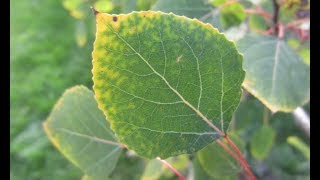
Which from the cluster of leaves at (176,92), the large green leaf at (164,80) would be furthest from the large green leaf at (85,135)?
the large green leaf at (164,80)

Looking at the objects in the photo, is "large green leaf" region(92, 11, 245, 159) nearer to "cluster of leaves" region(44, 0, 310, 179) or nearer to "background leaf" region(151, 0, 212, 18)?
"cluster of leaves" region(44, 0, 310, 179)

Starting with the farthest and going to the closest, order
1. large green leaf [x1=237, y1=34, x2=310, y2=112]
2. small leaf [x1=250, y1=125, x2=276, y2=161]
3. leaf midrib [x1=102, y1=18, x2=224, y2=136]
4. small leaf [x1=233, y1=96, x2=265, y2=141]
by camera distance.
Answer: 1. small leaf [x1=233, y1=96, x2=265, y2=141]
2. small leaf [x1=250, y1=125, x2=276, y2=161]
3. large green leaf [x1=237, y1=34, x2=310, y2=112]
4. leaf midrib [x1=102, y1=18, x2=224, y2=136]

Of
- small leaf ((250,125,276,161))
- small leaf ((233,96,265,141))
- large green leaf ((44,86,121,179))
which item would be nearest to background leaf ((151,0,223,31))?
large green leaf ((44,86,121,179))

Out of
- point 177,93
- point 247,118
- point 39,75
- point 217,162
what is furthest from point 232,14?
point 39,75

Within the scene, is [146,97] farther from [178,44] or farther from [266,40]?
[266,40]

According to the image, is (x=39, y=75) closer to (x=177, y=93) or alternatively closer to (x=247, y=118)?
(x=247, y=118)

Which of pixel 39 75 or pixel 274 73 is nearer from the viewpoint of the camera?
pixel 274 73

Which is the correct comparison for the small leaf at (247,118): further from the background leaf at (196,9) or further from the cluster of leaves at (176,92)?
the background leaf at (196,9)
